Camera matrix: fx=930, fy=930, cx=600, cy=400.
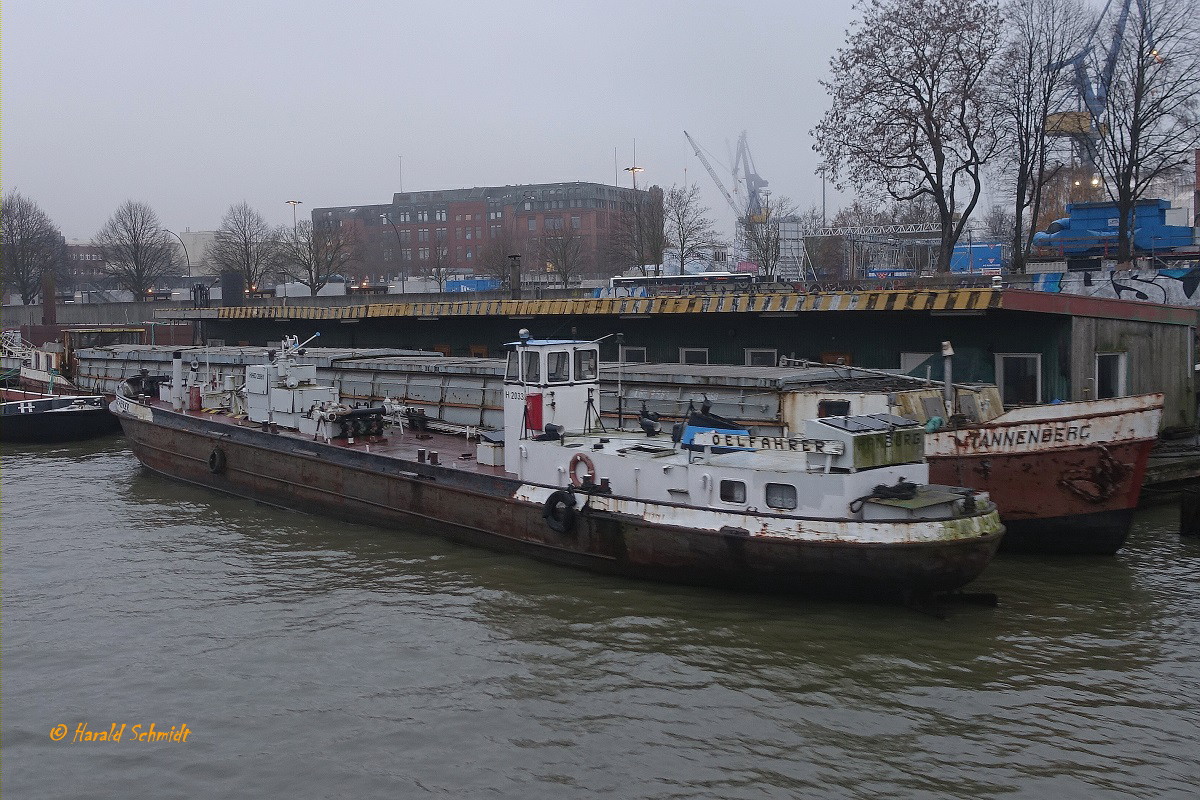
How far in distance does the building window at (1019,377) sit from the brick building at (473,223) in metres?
69.2

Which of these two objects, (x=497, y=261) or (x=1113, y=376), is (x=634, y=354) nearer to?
(x=1113, y=376)

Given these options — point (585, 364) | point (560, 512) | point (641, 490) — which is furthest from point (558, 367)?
point (641, 490)

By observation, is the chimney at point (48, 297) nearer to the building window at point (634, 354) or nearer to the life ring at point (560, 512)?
the building window at point (634, 354)

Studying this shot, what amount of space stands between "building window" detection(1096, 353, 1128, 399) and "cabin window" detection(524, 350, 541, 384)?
13778 mm

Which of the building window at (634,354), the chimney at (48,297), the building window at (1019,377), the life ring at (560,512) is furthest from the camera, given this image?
the chimney at (48,297)

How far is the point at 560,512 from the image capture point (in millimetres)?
16438

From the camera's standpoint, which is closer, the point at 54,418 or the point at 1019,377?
the point at 1019,377

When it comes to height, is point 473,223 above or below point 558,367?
above

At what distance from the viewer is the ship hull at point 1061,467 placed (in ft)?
53.6

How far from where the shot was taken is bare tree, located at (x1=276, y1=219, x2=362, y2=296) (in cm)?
6944

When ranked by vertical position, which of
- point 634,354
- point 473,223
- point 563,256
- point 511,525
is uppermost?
point 473,223

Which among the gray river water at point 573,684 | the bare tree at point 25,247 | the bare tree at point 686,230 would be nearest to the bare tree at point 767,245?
the bare tree at point 686,230

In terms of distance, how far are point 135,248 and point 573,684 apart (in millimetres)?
74827

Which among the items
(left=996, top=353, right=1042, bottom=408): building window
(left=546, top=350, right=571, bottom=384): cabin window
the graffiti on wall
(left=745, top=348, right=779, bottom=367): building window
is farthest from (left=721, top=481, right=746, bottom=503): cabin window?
the graffiti on wall
